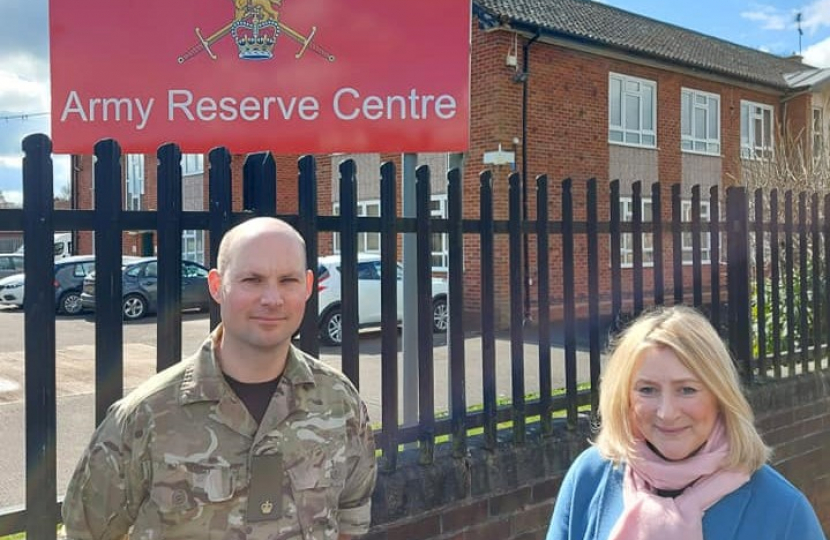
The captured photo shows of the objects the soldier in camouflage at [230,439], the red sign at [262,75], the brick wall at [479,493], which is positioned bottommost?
the brick wall at [479,493]

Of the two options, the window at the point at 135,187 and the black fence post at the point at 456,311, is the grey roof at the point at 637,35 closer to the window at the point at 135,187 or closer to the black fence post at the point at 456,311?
the black fence post at the point at 456,311

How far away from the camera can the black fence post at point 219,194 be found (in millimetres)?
2648

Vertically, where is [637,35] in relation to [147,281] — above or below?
above

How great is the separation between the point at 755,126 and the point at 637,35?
5266mm

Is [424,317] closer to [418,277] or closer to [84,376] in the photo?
[418,277]

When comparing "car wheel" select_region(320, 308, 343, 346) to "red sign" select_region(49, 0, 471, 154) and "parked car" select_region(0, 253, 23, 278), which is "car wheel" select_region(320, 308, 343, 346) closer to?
"red sign" select_region(49, 0, 471, 154)

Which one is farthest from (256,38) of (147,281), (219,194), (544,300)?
(147,281)

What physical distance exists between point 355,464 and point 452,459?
4.53 ft

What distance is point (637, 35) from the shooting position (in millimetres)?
19125

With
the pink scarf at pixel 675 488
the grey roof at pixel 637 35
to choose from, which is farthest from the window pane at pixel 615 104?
the pink scarf at pixel 675 488

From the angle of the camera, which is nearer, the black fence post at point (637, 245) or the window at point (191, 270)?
the black fence post at point (637, 245)

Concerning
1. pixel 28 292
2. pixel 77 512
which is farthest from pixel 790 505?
pixel 28 292

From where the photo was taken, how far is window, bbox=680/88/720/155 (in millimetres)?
19312

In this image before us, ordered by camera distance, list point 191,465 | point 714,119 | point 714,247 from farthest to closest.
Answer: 1. point 714,119
2. point 714,247
3. point 191,465
